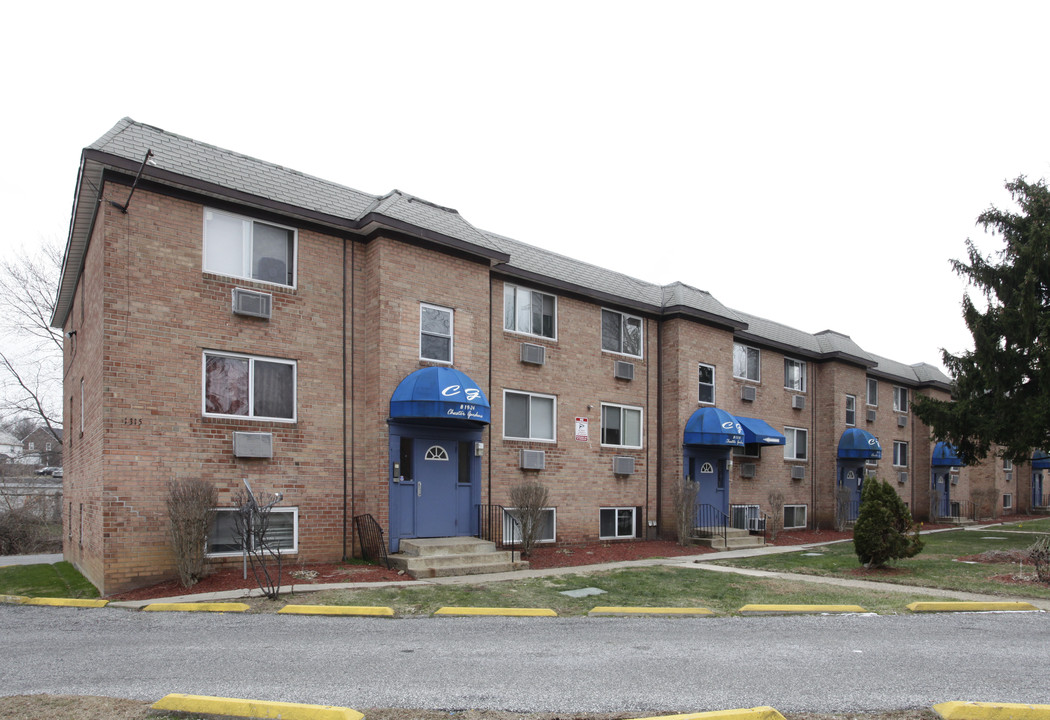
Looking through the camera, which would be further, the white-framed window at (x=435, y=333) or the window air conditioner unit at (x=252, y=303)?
the white-framed window at (x=435, y=333)

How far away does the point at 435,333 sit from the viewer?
593 inches

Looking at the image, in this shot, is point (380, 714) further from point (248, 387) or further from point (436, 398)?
point (248, 387)

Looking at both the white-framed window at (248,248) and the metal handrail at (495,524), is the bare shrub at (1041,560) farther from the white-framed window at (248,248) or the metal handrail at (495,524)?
the white-framed window at (248,248)

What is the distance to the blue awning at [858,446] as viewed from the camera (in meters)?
26.3

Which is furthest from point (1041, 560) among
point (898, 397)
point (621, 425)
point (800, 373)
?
point (898, 397)

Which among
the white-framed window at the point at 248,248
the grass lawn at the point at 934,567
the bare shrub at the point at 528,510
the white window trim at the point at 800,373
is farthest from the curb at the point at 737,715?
the white window trim at the point at 800,373

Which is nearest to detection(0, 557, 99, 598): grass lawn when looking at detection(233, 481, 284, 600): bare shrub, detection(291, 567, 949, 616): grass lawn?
detection(233, 481, 284, 600): bare shrub

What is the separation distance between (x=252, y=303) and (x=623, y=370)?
33.1 feet

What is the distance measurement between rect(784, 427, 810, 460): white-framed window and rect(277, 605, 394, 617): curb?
19.1m

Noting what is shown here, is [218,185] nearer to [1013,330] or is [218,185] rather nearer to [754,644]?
[754,644]

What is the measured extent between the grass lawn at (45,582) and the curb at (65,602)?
0.38 meters

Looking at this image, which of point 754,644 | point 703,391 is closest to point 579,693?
point 754,644

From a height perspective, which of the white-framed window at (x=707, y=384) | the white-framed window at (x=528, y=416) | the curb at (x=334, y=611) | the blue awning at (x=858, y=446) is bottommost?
the curb at (x=334, y=611)

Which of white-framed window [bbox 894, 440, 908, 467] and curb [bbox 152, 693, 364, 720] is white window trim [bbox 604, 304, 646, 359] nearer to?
curb [bbox 152, 693, 364, 720]
